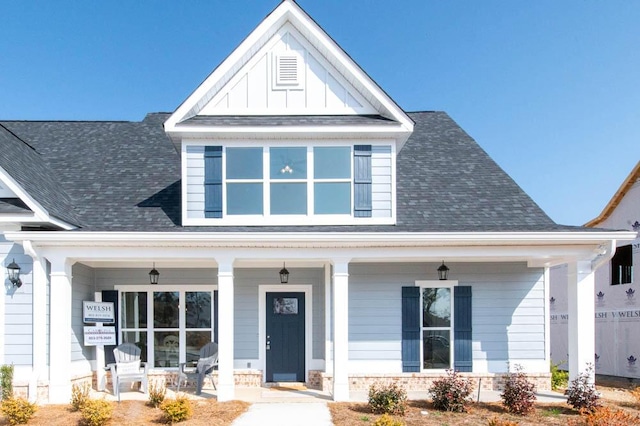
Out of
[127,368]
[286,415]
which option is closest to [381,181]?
[286,415]

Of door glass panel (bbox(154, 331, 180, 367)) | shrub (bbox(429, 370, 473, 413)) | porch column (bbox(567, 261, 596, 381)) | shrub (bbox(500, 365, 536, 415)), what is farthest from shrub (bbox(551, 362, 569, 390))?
door glass panel (bbox(154, 331, 180, 367))

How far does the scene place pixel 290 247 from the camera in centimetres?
1021

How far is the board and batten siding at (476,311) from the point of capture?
38.0ft

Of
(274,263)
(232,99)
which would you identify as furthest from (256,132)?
(274,263)

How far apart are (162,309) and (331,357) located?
387 centimetres

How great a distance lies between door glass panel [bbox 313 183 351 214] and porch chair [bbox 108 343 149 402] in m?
4.66

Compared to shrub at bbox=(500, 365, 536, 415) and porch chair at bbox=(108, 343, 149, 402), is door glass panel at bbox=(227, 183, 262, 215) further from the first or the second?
shrub at bbox=(500, 365, 536, 415)

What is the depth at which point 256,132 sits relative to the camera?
10750 millimetres

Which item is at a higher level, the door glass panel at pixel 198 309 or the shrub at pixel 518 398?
the door glass panel at pixel 198 309

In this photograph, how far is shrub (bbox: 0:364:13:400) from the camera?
9602mm

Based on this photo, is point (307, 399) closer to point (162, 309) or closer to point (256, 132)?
point (162, 309)

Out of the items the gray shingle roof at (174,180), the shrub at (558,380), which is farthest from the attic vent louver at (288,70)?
the shrub at (558,380)

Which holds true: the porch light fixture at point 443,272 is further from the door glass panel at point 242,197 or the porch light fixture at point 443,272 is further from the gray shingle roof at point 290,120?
the door glass panel at point 242,197

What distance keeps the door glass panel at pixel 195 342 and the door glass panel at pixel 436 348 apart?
15.3 ft
